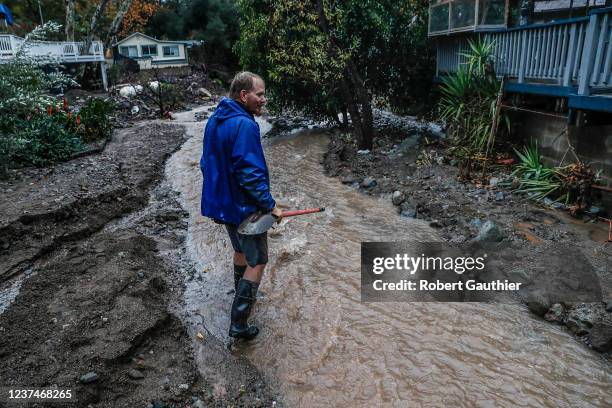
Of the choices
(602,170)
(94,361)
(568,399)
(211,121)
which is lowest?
(568,399)

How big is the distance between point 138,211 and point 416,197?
4.46 metres

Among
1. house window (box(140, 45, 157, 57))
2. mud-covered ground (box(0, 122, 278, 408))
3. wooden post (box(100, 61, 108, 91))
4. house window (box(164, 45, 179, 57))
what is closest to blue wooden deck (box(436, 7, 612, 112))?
mud-covered ground (box(0, 122, 278, 408))

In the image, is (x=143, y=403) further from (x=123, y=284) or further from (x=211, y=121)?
(x=211, y=121)

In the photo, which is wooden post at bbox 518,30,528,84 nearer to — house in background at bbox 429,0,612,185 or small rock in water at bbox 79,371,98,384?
house in background at bbox 429,0,612,185

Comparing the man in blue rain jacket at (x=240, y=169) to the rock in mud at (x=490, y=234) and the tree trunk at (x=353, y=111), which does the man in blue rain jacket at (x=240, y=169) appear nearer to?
the rock in mud at (x=490, y=234)

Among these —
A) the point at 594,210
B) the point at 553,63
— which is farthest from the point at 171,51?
the point at 594,210

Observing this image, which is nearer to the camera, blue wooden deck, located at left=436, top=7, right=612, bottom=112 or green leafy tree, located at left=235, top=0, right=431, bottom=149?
blue wooden deck, located at left=436, top=7, right=612, bottom=112

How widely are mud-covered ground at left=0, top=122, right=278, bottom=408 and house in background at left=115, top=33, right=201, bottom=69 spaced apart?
22474 mm

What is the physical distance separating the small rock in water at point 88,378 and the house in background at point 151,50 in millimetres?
27519

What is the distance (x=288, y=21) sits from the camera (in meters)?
10.4

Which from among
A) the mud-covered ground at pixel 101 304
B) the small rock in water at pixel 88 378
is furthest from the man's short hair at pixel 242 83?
the small rock in water at pixel 88 378

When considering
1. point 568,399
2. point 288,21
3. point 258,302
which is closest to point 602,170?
point 568,399

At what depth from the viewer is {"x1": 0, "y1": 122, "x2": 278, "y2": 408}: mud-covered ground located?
10.0ft

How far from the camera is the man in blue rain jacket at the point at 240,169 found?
10.3ft
